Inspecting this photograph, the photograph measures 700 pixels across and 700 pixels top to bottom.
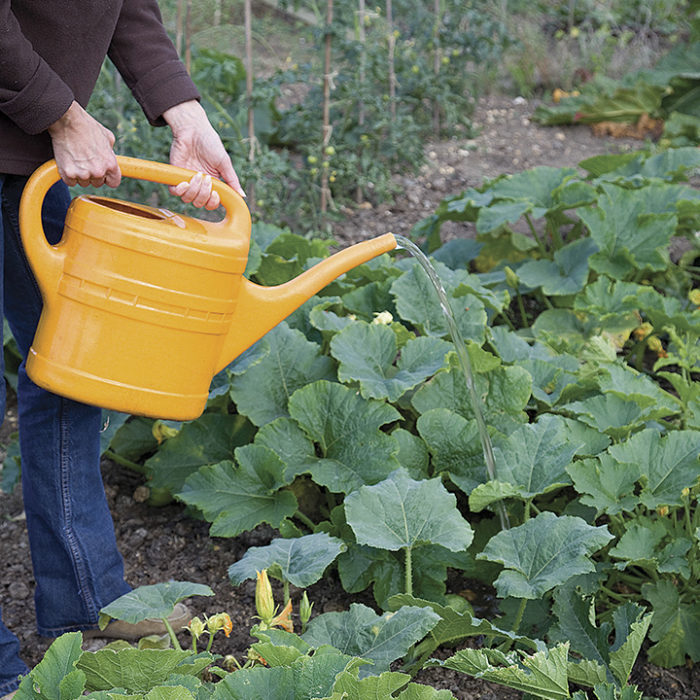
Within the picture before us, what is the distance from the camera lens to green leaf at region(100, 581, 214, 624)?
158 centimetres

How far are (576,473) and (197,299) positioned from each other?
3.05 feet

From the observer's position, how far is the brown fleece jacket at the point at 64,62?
1.36 metres

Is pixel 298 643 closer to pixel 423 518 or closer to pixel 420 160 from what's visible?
pixel 423 518

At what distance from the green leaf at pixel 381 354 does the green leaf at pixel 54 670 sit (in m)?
0.99

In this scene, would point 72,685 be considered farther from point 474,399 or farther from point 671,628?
point 671,628

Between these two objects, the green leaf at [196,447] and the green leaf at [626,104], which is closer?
the green leaf at [196,447]

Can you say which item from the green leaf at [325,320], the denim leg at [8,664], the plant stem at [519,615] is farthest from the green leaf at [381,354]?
the denim leg at [8,664]

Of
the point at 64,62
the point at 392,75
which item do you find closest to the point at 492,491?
the point at 64,62

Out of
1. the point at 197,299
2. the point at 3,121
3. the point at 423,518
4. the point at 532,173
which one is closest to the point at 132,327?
the point at 197,299

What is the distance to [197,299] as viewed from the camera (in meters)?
1.47

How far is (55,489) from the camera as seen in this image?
5.69 feet

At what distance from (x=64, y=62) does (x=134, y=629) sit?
1126 mm

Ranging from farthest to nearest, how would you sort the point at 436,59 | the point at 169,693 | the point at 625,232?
the point at 436,59, the point at 625,232, the point at 169,693

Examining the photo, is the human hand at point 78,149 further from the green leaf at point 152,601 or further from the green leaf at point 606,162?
the green leaf at point 606,162
